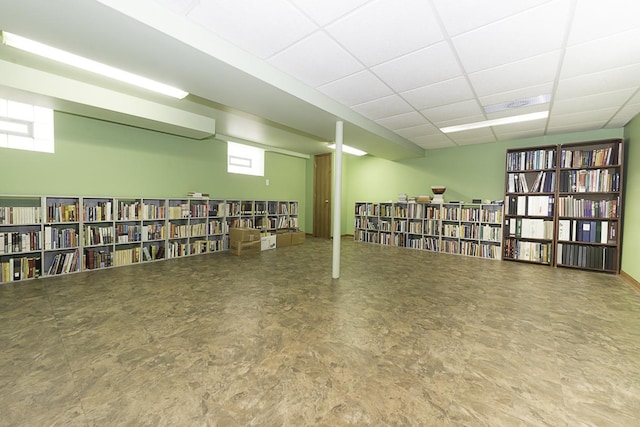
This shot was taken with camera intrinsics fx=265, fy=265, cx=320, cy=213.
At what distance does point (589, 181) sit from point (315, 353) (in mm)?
5867

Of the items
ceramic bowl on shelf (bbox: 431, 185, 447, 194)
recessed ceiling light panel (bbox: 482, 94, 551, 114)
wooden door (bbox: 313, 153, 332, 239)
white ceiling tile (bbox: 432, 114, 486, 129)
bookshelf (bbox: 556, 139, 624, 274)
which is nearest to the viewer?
recessed ceiling light panel (bbox: 482, 94, 551, 114)

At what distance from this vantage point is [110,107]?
12.7 feet

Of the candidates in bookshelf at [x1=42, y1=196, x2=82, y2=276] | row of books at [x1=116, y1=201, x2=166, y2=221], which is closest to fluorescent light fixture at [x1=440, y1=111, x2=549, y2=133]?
row of books at [x1=116, y1=201, x2=166, y2=221]

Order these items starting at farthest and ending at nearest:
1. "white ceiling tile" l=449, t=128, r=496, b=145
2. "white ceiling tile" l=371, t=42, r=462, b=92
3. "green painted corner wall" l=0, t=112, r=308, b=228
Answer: "white ceiling tile" l=449, t=128, r=496, b=145
"green painted corner wall" l=0, t=112, r=308, b=228
"white ceiling tile" l=371, t=42, r=462, b=92

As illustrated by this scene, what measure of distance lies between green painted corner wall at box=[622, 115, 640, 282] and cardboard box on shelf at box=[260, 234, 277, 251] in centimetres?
638

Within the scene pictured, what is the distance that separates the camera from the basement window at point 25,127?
3887 mm

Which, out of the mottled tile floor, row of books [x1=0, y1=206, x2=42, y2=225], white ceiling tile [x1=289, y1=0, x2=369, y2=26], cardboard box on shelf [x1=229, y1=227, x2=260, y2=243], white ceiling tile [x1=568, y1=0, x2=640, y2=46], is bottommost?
the mottled tile floor

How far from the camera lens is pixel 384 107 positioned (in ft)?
13.2

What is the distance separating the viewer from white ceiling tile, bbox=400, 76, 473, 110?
322 cm

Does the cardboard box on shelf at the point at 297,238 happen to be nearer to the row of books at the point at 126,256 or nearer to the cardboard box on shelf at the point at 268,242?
the cardboard box on shelf at the point at 268,242

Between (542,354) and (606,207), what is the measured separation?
4319 mm

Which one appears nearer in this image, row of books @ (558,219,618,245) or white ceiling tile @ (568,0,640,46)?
white ceiling tile @ (568,0,640,46)

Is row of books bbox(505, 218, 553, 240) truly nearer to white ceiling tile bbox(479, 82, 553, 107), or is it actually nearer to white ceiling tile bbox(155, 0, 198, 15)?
white ceiling tile bbox(479, 82, 553, 107)

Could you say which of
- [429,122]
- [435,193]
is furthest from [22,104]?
[435,193]
